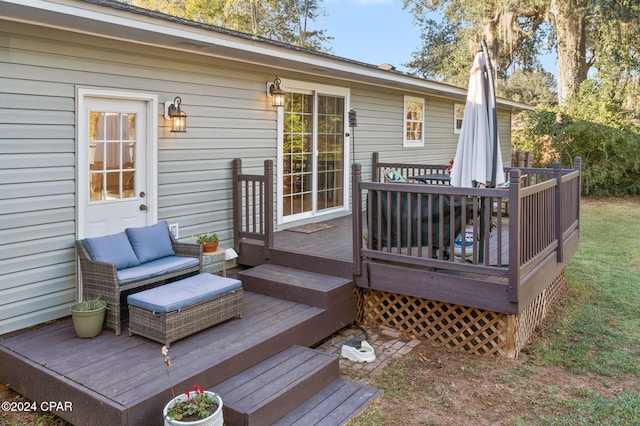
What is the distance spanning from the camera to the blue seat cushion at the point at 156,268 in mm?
3924

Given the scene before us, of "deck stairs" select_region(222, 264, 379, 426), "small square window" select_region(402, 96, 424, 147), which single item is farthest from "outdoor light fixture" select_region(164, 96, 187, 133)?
"small square window" select_region(402, 96, 424, 147)

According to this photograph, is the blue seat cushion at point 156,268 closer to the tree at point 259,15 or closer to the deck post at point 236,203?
the deck post at point 236,203

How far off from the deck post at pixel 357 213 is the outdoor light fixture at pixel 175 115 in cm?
177

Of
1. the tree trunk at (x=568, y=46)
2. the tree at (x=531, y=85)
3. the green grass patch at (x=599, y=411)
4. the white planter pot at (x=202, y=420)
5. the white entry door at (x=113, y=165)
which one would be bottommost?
the green grass patch at (x=599, y=411)

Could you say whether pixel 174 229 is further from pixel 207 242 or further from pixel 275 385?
pixel 275 385

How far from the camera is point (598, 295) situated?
235 inches

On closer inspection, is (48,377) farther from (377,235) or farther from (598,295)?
(598,295)

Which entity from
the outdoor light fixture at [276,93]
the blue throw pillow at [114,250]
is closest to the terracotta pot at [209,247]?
the blue throw pillow at [114,250]

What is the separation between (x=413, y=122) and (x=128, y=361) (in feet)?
25.9

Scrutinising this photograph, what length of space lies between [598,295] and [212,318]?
464cm

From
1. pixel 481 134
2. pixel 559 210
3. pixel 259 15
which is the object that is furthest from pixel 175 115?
pixel 259 15

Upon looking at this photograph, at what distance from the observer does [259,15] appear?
946 inches

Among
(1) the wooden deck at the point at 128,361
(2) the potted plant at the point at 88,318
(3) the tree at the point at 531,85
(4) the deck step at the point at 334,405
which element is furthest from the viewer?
(3) the tree at the point at 531,85

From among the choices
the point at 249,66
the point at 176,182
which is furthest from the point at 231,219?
the point at 249,66
